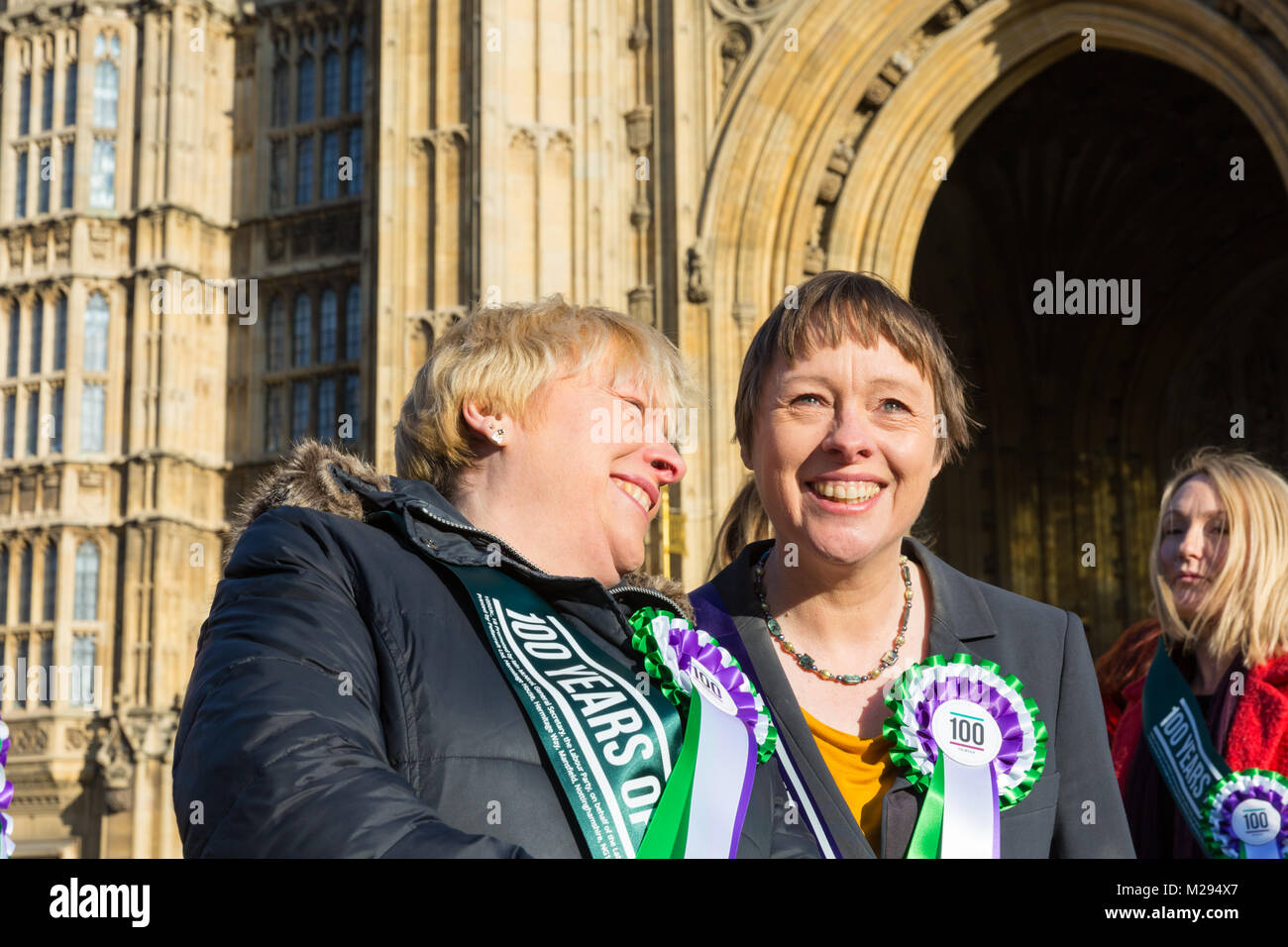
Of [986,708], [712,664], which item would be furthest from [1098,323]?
[712,664]

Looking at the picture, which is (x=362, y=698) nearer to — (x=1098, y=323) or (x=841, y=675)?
(x=841, y=675)

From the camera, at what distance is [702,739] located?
167cm

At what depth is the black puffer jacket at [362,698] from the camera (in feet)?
3.91

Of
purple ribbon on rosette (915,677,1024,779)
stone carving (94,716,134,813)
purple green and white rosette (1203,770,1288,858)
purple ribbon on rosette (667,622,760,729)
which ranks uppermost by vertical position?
purple ribbon on rosette (667,622,760,729)

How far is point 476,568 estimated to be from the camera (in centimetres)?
169

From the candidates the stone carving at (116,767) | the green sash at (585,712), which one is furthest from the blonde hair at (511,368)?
the stone carving at (116,767)

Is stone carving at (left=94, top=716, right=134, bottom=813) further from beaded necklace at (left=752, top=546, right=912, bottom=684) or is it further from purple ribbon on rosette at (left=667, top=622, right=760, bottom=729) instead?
Result: purple ribbon on rosette at (left=667, top=622, right=760, bottom=729)

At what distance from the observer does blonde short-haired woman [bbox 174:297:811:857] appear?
Answer: 1.22m

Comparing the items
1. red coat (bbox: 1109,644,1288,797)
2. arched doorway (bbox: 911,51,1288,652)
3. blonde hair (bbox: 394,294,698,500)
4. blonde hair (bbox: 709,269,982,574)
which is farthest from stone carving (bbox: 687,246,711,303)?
blonde hair (bbox: 394,294,698,500)

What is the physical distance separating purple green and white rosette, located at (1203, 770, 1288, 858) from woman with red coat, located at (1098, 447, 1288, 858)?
0.08m

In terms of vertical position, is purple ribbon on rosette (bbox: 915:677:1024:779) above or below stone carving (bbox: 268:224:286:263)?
below

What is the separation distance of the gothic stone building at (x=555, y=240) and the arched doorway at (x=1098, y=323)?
4 centimetres
